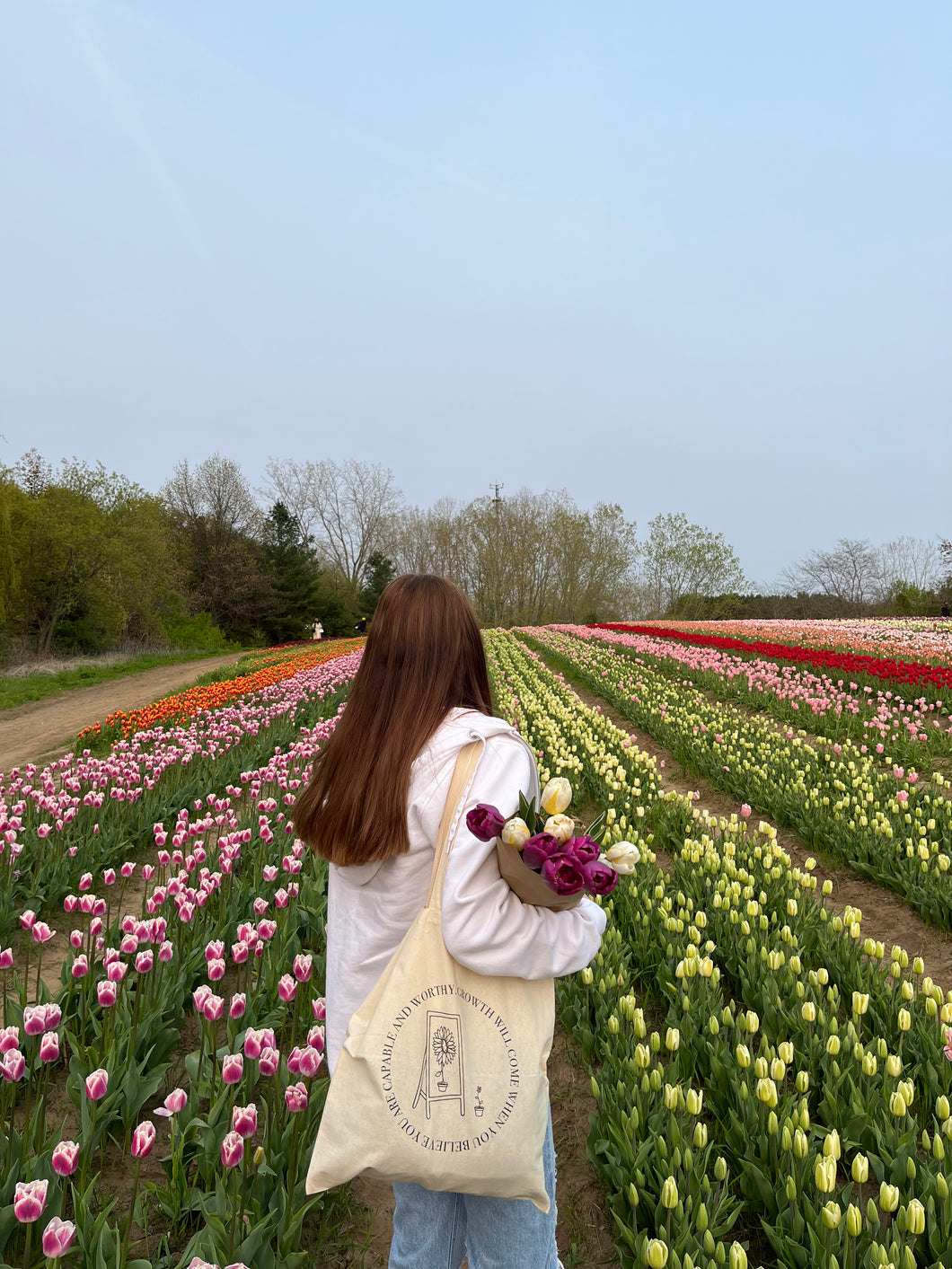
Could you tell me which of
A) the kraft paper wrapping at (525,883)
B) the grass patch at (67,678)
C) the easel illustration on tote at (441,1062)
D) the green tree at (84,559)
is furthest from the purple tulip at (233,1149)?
the green tree at (84,559)

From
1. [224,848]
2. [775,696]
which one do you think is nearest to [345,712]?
[224,848]

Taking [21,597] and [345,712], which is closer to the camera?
[345,712]

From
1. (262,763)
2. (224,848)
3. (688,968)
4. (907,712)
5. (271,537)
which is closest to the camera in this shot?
(688,968)

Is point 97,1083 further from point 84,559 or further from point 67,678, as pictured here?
point 84,559

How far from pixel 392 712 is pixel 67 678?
21907 mm

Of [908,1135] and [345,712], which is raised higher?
[345,712]

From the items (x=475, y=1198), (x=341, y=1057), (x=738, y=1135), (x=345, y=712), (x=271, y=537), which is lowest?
(x=738, y=1135)

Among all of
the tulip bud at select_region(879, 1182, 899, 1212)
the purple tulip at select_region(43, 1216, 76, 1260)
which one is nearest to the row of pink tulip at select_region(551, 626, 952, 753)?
the tulip bud at select_region(879, 1182, 899, 1212)

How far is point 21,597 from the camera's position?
76.6ft

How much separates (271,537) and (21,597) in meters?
20.8

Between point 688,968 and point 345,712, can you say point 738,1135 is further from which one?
point 345,712

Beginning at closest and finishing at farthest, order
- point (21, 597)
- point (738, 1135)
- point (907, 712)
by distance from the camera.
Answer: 1. point (738, 1135)
2. point (907, 712)
3. point (21, 597)

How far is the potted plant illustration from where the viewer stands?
126 cm

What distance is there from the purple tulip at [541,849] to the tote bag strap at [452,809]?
0.54ft
